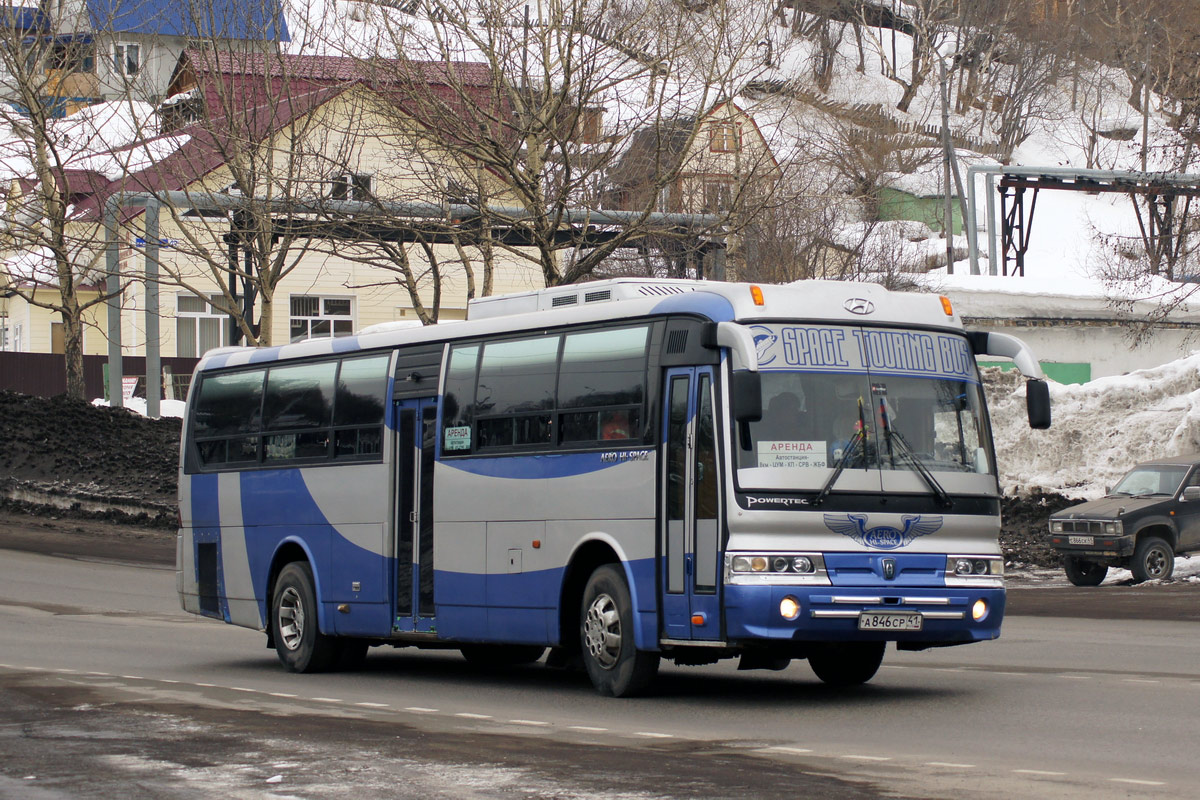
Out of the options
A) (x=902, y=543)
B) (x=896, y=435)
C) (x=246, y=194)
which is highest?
(x=246, y=194)

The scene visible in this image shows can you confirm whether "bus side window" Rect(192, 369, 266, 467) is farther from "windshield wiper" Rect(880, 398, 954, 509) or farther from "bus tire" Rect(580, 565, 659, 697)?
"windshield wiper" Rect(880, 398, 954, 509)

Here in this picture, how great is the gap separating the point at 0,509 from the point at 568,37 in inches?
551

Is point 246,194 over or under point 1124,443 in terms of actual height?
over

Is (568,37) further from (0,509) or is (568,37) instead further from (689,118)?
(0,509)

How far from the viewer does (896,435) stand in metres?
11.5

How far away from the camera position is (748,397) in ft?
35.7

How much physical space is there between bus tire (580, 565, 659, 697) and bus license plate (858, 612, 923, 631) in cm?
152

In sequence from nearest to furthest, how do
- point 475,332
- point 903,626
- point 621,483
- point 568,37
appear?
1. point 903,626
2. point 621,483
3. point 475,332
4. point 568,37

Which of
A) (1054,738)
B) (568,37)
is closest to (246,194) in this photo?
(568,37)

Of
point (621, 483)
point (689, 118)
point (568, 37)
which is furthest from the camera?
point (689, 118)

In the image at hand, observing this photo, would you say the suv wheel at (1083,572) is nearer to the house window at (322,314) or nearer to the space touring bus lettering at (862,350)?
the space touring bus lettering at (862,350)

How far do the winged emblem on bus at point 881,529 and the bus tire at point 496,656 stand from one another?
171 inches

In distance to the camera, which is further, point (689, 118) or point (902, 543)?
point (689, 118)

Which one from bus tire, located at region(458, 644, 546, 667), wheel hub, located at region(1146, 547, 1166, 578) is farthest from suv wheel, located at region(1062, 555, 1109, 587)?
bus tire, located at region(458, 644, 546, 667)
